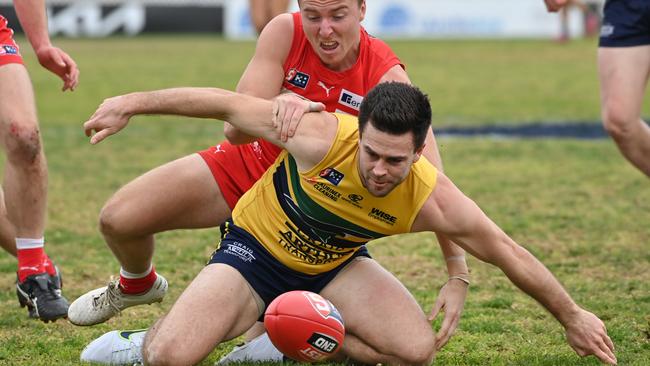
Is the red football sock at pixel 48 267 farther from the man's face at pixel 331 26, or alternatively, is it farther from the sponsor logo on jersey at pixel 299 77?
the man's face at pixel 331 26

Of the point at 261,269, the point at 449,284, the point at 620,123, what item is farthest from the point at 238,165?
the point at 620,123

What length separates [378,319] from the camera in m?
5.48

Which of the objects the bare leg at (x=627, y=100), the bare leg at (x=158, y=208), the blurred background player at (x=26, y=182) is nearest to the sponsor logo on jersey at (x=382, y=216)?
the bare leg at (x=158, y=208)

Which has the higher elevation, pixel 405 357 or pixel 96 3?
pixel 405 357

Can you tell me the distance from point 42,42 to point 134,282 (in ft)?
5.18

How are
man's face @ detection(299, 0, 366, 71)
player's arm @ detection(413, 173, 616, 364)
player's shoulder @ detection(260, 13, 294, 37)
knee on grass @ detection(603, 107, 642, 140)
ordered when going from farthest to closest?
knee on grass @ detection(603, 107, 642, 140)
player's shoulder @ detection(260, 13, 294, 37)
man's face @ detection(299, 0, 366, 71)
player's arm @ detection(413, 173, 616, 364)

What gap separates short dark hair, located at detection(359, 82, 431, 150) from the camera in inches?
192

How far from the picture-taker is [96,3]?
33719 millimetres

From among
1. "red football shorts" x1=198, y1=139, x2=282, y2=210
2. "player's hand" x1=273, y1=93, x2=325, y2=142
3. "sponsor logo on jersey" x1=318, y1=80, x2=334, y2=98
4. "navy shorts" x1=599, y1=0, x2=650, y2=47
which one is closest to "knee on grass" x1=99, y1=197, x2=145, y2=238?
"red football shorts" x1=198, y1=139, x2=282, y2=210

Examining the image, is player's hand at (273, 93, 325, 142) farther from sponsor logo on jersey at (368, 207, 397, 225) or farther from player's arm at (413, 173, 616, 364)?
player's arm at (413, 173, 616, 364)

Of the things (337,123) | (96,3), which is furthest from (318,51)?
(96,3)

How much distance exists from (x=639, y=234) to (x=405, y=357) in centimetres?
378

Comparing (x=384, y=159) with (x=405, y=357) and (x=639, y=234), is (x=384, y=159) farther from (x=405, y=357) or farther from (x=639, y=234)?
(x=639, y=234)

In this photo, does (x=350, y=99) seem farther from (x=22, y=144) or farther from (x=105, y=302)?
(x=22, y=144)
